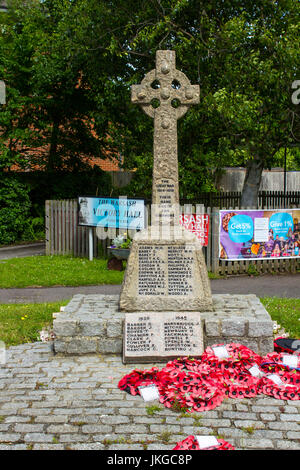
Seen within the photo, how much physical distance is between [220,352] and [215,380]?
737 millimetres

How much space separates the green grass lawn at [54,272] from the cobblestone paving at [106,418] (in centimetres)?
538

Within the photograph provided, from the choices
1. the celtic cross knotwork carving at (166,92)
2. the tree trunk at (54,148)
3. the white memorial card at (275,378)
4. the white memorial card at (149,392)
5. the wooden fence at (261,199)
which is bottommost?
the white memorial card at (149,392)

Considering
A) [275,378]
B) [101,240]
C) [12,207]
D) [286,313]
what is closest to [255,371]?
[275,378]

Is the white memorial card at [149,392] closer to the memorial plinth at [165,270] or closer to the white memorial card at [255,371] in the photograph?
the memorial plinth at [165,270]

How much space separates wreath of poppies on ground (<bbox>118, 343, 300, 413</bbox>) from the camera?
506 centimetres

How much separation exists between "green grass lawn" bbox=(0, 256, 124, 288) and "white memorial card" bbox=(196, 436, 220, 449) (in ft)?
23.5

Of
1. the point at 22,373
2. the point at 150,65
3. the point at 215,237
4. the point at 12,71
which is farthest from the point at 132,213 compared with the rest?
the point at 12,71

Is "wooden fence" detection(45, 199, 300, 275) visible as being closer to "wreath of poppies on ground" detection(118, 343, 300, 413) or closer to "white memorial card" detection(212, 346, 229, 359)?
"white memorial card" detection(212, 346, 229, 359)

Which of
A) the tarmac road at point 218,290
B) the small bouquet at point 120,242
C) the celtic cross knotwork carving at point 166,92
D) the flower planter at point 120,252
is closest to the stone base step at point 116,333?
the celtic cross knotwork carving at point 166,92

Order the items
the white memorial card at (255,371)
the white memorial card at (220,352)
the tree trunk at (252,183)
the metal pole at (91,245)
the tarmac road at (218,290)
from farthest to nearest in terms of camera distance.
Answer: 1. the tree trunk at (252,183)
2. the metal pole at (91,245)
3. the tarmac road at (218,290)
4. the white memorial card at (220,352)
5. the white memorial card at (255,371)

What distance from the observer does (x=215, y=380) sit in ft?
17.7

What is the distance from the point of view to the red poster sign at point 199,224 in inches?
496

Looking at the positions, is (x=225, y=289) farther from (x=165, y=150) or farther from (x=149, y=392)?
(x=149, y=392)

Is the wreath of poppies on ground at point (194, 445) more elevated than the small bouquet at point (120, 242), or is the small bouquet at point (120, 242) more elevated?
the small bouquet at point (120, 242)
